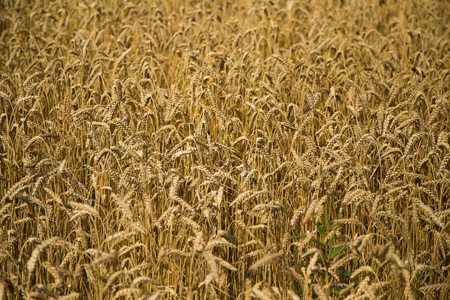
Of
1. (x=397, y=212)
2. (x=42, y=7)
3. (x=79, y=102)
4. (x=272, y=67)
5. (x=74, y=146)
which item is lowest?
(x=397, y=212)

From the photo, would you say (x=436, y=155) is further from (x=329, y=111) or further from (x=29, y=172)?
(x=29, y=172)

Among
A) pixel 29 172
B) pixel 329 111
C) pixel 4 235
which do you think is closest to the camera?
pixel 4 235

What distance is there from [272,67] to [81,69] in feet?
5.38

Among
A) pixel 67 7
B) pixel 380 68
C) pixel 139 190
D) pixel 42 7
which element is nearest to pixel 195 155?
pixel 139 190

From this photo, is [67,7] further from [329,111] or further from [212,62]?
[329,111]

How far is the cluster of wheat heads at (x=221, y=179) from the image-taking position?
167cm

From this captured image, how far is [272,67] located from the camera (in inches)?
143

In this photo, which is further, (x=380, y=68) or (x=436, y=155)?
(x=380, y=68)

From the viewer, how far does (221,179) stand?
2.16 meters

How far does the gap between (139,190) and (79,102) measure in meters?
1.39

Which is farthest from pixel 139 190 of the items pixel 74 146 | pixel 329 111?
pixel 329 111

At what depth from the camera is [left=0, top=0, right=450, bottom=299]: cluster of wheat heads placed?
167 cm

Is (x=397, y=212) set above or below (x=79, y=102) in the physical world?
below

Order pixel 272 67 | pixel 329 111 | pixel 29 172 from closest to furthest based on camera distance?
pixel 29 172 < pixel 329 111 < pixel 272 67
